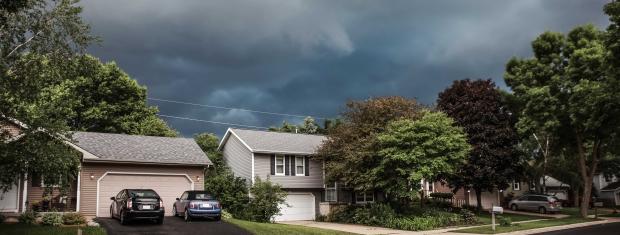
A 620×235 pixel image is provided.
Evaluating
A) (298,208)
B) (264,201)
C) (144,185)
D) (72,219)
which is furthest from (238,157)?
(72,219)

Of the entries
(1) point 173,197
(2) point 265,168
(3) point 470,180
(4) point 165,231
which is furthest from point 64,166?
(3) point 470,180

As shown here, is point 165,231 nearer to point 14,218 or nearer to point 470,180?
point 14,218

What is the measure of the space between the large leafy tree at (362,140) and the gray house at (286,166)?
1959mm

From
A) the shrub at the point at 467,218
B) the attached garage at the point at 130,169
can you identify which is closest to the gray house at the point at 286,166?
the attached garage at the point at 130,169

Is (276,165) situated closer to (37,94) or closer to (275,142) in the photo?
(275,142)

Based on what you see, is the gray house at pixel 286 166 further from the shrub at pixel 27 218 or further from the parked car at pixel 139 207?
the shrub at pixel 27 218

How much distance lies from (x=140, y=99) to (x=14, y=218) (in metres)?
25.8

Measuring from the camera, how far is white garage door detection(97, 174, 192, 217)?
89.4 feet

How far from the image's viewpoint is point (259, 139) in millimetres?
37781

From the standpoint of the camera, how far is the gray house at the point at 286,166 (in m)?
35.5

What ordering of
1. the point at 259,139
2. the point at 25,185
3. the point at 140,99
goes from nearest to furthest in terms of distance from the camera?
the point at 25,185, the point at 259,139, the point at 140,99

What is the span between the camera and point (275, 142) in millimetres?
37938

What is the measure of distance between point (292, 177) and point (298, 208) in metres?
2.21

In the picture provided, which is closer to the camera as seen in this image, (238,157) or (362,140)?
(362,140)
